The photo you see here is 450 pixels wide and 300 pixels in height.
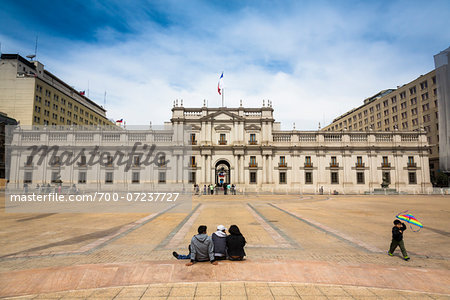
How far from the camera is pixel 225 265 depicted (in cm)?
645

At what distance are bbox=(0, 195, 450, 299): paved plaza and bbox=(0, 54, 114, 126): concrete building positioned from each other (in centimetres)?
5224

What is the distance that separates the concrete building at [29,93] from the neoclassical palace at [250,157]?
9.26 metres

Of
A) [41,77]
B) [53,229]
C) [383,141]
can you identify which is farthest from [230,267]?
[41,77]

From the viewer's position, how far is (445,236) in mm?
10445

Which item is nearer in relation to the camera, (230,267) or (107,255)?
(230,267)

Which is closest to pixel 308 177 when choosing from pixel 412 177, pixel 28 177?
pixel 412 177

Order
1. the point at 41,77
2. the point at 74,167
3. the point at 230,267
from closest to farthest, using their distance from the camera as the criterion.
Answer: the point at 230,267 < the point at 74,167 < the point at 41,77

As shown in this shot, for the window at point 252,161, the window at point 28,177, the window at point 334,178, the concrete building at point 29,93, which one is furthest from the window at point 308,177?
the concrete building at point 29,93

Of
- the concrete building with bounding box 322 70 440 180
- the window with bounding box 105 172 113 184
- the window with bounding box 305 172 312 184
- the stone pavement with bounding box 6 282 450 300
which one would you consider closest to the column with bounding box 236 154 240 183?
the window with bounding box 305 172 312 184

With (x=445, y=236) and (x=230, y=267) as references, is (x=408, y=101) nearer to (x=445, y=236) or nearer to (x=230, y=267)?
(x=445, y=236)

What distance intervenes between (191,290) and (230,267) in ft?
4.35

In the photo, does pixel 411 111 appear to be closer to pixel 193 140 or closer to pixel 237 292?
pixel 193 140

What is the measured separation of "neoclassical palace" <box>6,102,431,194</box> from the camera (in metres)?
45.8

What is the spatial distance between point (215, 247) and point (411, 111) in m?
70.4
